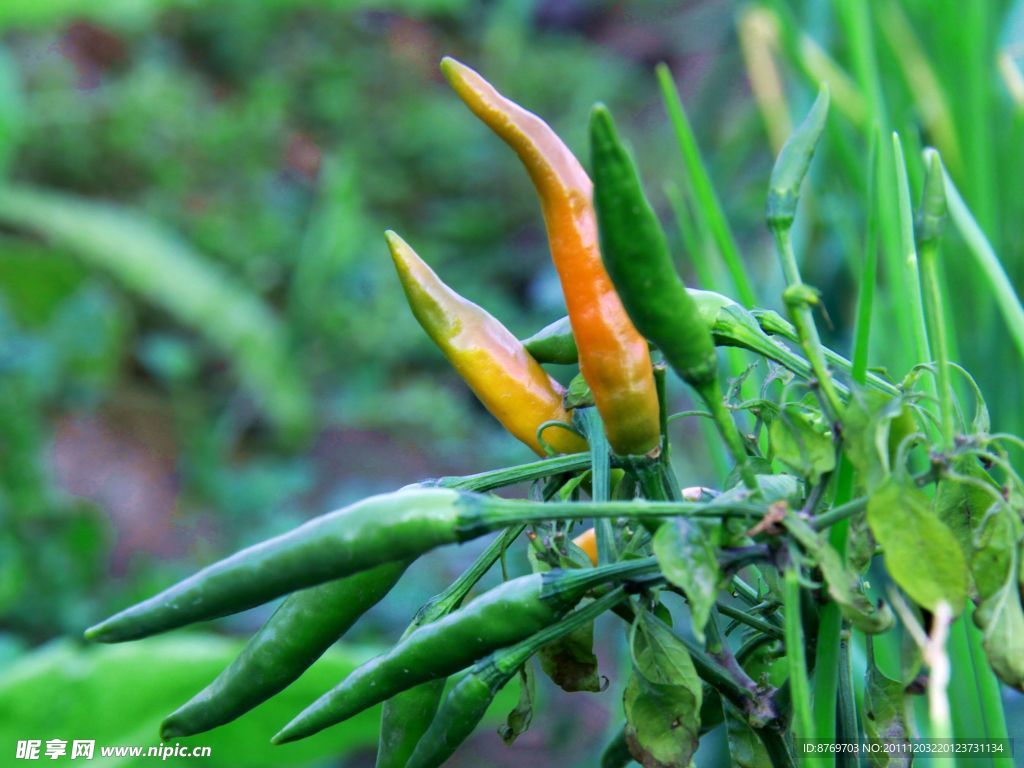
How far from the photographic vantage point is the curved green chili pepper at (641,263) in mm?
303

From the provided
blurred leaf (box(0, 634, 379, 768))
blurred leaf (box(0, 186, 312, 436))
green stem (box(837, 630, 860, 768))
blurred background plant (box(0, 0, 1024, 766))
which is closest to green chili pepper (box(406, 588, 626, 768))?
green stem (box(837, 630, 860, 768))

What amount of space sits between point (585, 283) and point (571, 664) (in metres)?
0.16

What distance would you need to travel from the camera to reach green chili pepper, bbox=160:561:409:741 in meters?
0.40

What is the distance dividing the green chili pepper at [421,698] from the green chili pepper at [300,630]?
0.07 ft

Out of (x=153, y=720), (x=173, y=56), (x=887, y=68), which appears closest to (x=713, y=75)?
(x=887, y=68)

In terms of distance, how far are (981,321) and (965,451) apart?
70 centimetres

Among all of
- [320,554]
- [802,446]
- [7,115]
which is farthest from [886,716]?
[7,115]

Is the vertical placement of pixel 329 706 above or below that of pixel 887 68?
below

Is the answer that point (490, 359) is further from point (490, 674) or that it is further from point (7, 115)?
point (7, 115)

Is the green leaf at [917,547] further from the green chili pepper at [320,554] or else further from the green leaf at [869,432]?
the green chili pepper at [320,554]

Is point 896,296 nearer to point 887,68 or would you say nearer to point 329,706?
point 329,706

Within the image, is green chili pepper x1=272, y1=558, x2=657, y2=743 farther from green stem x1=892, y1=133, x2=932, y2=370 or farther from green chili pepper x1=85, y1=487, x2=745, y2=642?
green stem x1=892, y1=133, x2=932, y2=370

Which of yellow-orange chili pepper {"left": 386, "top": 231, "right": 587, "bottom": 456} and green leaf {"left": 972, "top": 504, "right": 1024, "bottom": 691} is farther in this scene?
yellow-orange chili pepper {"left": 386, "top": 231, "right": 587, "bottom": 456}

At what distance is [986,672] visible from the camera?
0.43m
